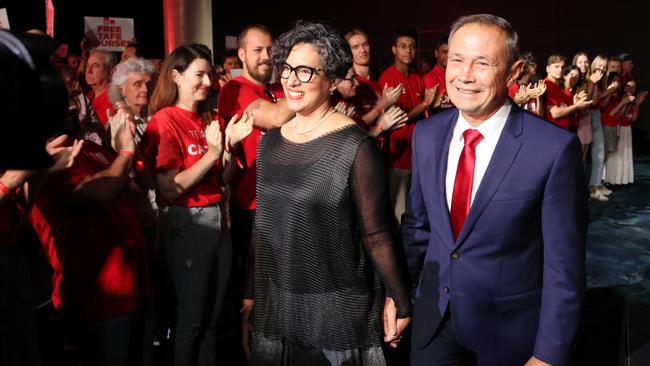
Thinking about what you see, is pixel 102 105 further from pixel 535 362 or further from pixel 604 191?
pixel 604 191

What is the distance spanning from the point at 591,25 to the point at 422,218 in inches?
482

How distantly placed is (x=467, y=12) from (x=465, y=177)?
38.9ft

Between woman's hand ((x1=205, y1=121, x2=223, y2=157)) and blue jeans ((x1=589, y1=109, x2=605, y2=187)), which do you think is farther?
blue jeans ((x1=589, y1=109, x2=605, y2=187))

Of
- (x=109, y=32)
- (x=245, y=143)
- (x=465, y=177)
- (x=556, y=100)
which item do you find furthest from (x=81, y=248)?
(x=556, y=100)

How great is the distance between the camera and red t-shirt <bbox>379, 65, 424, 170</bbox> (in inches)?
217

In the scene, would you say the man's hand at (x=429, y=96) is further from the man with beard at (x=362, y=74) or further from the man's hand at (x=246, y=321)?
the man's hand at (x=246, y=321)

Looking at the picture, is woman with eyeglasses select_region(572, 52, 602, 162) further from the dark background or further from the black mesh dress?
the black mesh dress

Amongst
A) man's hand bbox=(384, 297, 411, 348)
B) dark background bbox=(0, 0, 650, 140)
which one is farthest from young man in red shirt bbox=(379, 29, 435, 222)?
dark background bbox=(0, 0, 650, 140)

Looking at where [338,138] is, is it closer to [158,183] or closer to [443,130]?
[443,130]

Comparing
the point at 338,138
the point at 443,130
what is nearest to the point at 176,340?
the point at 338,138

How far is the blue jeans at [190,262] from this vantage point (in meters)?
2.93

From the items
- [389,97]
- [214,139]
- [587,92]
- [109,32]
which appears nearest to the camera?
[214,139]

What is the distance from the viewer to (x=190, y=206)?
2.94m

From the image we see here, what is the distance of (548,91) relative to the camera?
23.4 ft
